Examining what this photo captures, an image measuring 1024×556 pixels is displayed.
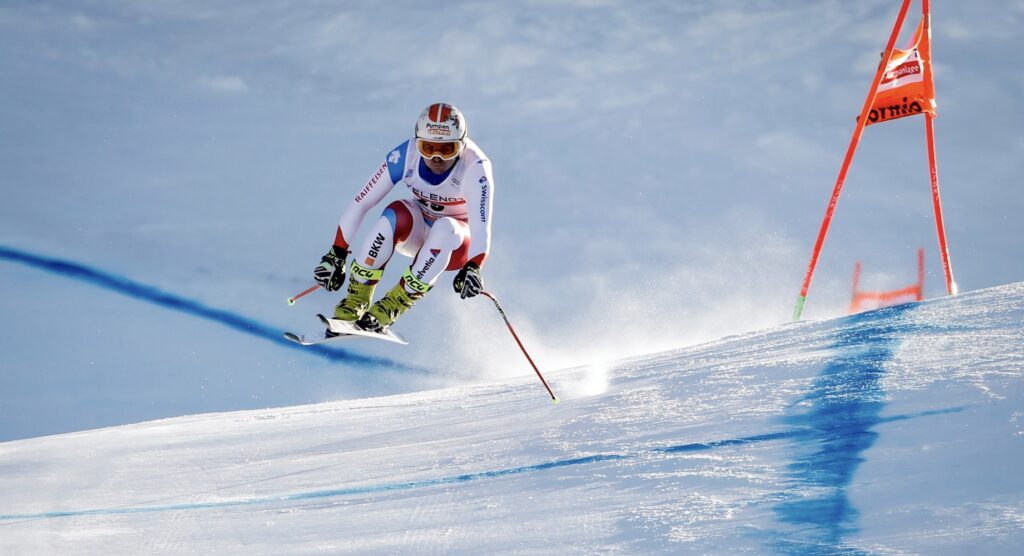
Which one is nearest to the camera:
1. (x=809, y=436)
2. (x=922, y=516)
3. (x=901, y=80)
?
(x=922, y=516)

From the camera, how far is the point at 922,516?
4.08 meters

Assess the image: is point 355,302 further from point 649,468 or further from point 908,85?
point 908,85

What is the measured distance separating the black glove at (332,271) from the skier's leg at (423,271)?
353mm

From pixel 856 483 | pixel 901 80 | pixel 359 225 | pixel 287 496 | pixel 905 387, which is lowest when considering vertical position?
pixel 856 483

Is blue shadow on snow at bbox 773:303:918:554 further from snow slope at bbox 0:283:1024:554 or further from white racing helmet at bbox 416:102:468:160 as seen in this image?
white racing helmet at bbox 416:102:468:160

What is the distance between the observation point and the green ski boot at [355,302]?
25.4 ft

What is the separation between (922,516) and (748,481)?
0.92 metres

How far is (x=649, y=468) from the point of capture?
17.3 feet

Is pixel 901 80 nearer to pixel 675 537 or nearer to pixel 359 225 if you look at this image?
pixel 359 225

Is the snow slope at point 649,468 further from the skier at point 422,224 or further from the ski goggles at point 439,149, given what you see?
the ski goggles at point 439,149

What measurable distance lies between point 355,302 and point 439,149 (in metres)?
1.43

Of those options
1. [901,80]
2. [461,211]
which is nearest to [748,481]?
[461,211]

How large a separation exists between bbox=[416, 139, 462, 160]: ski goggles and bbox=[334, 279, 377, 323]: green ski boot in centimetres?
122

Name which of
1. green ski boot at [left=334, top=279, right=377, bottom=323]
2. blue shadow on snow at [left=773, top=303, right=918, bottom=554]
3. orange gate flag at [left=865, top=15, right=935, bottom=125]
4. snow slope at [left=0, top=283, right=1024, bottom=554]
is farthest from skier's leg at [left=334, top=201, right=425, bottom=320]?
orange gate flag at [left=865, top=15, right=935, bottom=125]
